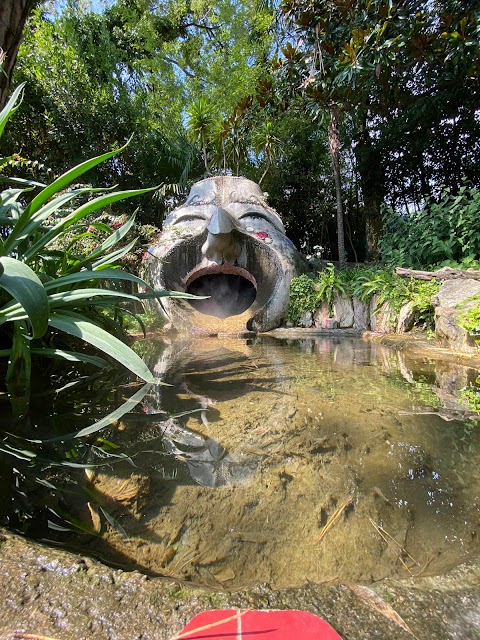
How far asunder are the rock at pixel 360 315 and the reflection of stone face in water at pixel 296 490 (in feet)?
12.9

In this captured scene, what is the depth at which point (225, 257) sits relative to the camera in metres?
6.09

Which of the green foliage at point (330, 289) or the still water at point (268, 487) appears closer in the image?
the still water at point (268, 487)

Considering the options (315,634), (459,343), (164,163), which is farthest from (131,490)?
(164,163)

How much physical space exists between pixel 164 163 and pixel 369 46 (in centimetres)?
722

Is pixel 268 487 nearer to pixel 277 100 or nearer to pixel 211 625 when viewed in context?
pixel 211 625

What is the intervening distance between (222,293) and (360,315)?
9.02 feet

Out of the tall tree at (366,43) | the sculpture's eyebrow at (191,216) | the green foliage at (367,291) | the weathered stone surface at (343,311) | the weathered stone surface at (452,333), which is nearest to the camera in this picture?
the weathered stone surface at (452,333)

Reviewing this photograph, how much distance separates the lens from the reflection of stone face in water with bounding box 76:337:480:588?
75 centimetres

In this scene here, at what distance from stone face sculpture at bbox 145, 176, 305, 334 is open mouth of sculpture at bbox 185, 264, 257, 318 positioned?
42 millimetres

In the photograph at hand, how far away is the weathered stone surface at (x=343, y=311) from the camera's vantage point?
5.74m

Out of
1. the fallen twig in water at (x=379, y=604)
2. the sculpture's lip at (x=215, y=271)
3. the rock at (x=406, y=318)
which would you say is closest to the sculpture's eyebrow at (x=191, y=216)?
the sculpture's lip at (x=215, y=271)

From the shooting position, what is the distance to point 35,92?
869 cm

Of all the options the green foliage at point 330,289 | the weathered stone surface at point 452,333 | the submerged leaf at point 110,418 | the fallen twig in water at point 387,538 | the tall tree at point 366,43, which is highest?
the tall tree at point 366,43

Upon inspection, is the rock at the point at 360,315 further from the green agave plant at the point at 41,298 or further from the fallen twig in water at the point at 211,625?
the fallen twig in water at the point at 211,625
